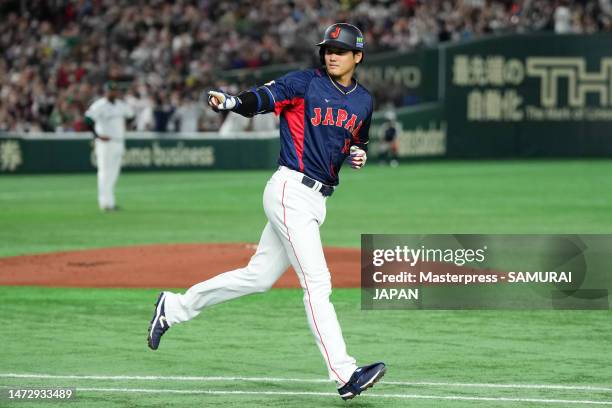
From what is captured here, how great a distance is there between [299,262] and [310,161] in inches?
24.1

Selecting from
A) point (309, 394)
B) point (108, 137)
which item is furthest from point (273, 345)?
point (108, 137)

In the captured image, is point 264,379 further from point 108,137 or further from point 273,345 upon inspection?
point 108,137

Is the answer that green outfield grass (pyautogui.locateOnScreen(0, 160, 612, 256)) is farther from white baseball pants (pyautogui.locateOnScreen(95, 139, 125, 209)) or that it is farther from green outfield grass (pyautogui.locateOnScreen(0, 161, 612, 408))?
white baseball pants (pyautogui.locateOnScreen(95, 139, 125, 209))

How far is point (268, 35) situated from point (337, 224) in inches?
707

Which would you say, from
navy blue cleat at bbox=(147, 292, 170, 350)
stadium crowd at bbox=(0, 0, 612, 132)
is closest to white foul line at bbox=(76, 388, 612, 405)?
navy blue cleat at bbox=(147, 292, 170, 350)

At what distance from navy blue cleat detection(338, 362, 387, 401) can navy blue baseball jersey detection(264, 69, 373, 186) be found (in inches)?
46.8

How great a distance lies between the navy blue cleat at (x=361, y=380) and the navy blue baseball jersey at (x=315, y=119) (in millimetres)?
1188

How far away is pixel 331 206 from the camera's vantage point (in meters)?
23.1

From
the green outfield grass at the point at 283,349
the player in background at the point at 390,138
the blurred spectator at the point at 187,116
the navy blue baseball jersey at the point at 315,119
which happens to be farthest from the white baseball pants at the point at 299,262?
the player in background at the point at 390,138

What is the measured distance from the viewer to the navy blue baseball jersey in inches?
300

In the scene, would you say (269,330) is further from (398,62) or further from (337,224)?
(398,62)

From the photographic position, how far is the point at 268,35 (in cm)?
3688

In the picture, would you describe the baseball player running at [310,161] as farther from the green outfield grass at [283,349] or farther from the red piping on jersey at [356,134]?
the green outfield grass at [283,349]

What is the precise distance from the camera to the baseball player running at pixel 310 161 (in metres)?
7.45
